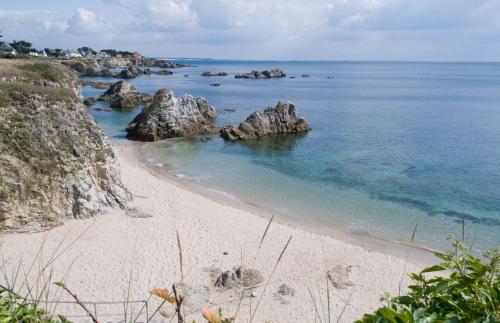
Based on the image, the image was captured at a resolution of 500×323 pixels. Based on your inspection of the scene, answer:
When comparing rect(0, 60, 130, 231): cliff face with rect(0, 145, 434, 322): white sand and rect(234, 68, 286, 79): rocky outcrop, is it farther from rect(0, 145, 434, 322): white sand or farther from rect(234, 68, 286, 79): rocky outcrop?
rect(234, 68, 286, 79): rocky outcrop

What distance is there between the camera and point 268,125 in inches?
1662

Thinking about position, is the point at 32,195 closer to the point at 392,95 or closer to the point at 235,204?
the point at 235,204

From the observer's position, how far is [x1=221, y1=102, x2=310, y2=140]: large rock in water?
3983 centimetres

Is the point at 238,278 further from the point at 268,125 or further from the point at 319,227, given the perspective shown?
the point at 268,125

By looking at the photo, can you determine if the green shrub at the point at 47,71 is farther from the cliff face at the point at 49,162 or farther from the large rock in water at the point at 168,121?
the cliff face at the point at 49,162

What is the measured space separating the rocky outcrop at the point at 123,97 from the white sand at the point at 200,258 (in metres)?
40.9

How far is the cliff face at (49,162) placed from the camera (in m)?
16.1

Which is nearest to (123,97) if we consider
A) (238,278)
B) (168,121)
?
(168,121)

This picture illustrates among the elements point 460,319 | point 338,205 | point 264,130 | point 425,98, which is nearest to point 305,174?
point 338,205

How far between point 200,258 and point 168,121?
85.9ft

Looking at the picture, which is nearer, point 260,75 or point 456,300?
point 456,300

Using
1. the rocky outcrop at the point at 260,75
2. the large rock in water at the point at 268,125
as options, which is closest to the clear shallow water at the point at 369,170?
the large rock in water at the point at 268,125

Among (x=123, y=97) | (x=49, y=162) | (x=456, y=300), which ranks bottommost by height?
(x=49, y=162)

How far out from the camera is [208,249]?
16172mm
